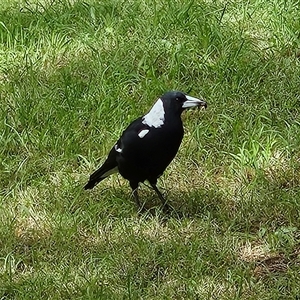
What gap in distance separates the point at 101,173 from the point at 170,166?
0.46 m

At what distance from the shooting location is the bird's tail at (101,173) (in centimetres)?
415

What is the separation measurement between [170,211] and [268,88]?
4.48ft

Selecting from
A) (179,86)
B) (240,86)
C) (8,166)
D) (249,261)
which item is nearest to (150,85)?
(179,86)

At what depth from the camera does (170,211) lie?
13.4ft

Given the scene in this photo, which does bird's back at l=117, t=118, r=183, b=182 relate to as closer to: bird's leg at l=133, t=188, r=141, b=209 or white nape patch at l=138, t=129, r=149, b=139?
white nape patch at l=138, t=129, r=149, b=139

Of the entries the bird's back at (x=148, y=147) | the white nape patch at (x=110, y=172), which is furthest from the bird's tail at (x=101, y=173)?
the bird's back at (x=148, y=147)

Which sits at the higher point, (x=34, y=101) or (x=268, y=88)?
(x=268, y=88)

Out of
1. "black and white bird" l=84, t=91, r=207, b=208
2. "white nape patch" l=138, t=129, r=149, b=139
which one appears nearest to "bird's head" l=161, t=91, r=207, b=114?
"black and white bird" l=84, t=91, r=207, b=208

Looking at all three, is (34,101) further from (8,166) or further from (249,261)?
(249,261)

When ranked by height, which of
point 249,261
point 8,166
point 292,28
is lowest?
point 8,166

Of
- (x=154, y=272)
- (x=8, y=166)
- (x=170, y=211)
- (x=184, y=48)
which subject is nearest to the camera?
(x=154, y=272)

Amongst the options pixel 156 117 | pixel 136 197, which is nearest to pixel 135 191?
pixel 136 197

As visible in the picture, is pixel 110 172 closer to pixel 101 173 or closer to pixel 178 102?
pixel 101 173

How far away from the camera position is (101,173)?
4184mm
